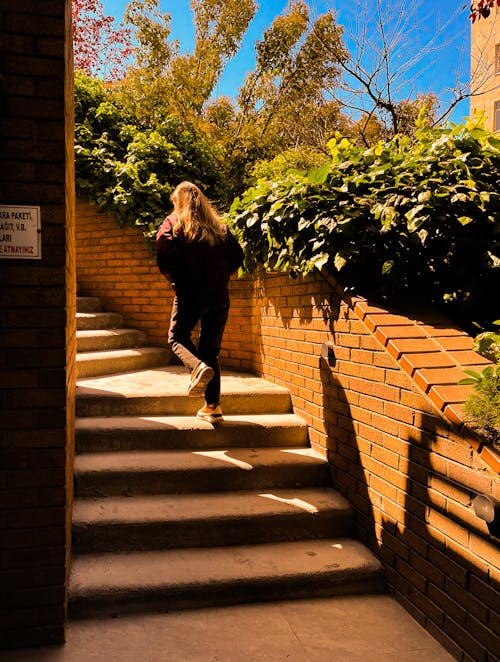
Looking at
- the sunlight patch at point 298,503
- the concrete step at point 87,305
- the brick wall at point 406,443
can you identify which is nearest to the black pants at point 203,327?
the brick wall at point 406,443

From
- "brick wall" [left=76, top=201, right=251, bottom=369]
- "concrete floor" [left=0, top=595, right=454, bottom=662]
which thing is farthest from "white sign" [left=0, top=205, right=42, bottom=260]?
"brick wall" [left=76, top=201, right=251, bottom=369]

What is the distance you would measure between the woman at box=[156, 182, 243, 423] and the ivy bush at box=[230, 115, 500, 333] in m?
0.53

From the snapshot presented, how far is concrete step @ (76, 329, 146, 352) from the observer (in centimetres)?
529

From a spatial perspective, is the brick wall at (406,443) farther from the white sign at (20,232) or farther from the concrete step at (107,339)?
the concrete step at (107,339)

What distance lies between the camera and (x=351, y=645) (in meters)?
2.43

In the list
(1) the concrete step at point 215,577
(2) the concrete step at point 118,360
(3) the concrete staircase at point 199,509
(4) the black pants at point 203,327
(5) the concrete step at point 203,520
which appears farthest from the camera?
(2) the concrete step at point 118,360

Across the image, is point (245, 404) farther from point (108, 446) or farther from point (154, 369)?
point (154, 369)

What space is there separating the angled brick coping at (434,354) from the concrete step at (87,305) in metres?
3.88

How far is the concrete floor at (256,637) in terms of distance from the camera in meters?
2.32

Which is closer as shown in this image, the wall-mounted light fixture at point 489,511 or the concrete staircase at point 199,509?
the wall-mounted light fixture at point 489,511

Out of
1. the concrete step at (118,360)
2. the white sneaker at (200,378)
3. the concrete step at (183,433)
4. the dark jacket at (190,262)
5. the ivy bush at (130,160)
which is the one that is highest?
the ivy bush at (130,160)

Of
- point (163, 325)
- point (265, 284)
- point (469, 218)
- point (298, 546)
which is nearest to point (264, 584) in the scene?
point (298, 546)

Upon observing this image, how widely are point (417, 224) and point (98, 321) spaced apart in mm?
3777

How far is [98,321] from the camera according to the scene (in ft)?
19.1
